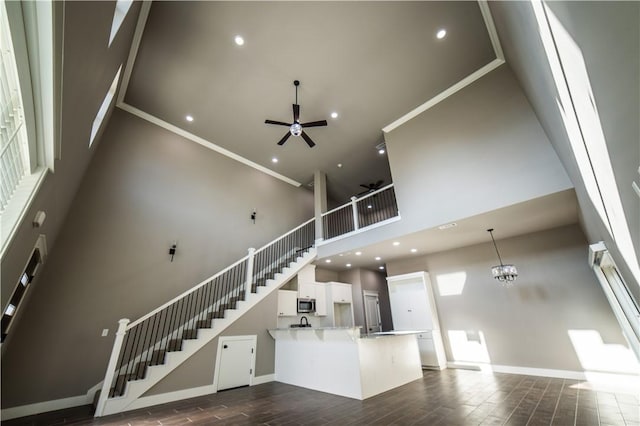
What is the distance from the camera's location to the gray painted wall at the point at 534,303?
15.3ft

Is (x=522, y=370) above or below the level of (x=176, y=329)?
below

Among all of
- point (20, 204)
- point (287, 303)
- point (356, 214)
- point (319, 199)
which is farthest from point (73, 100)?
point (319, 199)

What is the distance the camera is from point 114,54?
349 centimetres

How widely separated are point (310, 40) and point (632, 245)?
16.9ft

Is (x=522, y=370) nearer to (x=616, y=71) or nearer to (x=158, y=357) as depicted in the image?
(x=616, y=71)

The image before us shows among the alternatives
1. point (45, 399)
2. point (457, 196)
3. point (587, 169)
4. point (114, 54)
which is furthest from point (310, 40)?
point (45, 399)

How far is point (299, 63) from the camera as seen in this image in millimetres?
4945

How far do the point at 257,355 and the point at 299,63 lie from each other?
244 inches

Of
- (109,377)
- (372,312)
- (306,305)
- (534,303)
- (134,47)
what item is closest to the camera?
(109,377)

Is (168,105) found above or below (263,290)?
above

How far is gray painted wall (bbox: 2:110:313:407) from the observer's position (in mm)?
3859

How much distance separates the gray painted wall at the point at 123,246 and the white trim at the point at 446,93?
4788 millimetres

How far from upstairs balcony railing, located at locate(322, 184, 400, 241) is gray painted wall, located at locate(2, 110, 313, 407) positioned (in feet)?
6.80

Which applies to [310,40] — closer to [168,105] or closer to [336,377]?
[168,105]
